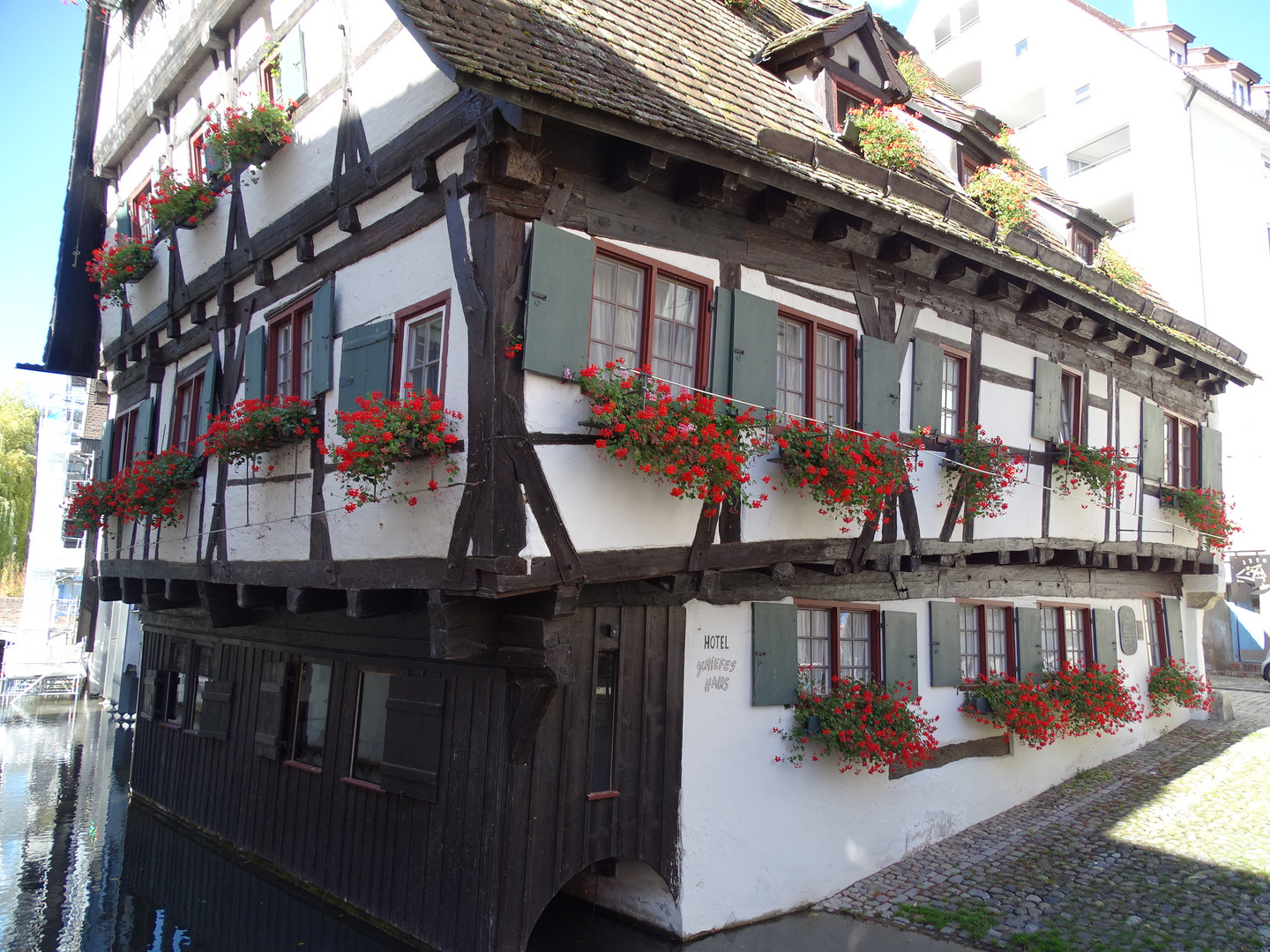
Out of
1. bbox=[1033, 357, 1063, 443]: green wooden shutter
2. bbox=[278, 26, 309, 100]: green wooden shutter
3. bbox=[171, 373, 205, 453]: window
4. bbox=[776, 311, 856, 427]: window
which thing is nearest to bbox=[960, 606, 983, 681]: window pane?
bbox=[1033, 357, 1063, 443]: green wooden shutter

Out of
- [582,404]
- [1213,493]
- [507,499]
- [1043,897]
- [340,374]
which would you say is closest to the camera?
[507,499]

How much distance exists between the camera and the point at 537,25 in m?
6.64

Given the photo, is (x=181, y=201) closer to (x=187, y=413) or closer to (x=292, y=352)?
(x=187, y=413)

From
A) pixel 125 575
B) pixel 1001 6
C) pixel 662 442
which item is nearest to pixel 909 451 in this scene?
pixel 662 442

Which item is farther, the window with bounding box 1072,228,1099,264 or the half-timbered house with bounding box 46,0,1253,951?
the window with bounding box 1072,228,1099,264

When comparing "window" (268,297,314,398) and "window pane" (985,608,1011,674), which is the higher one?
"window" (268,297,314,398)

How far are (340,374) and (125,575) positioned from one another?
611 cm

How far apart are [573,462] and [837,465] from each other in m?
2.38

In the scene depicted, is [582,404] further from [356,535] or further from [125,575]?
[125,575]

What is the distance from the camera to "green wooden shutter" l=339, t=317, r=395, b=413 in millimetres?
6703

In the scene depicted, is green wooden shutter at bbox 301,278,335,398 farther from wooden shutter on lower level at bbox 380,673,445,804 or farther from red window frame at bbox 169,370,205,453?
red window frame at bbox 169,370,205,453

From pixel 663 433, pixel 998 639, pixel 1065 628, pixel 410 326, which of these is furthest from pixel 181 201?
pixel 1065 628

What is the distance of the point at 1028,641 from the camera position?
1097cm

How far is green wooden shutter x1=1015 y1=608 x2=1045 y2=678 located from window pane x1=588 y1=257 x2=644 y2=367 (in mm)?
6751
